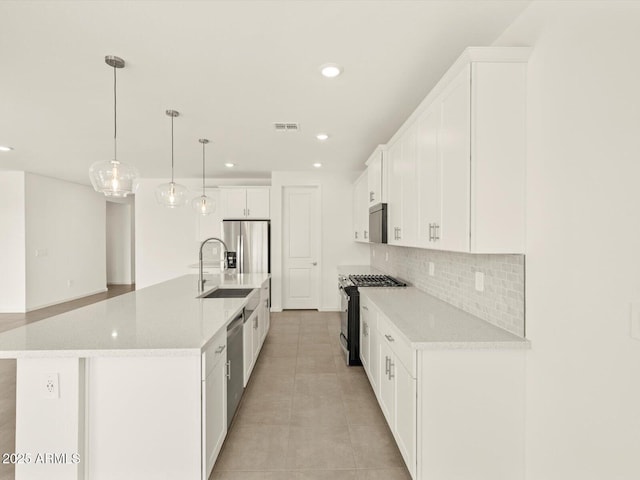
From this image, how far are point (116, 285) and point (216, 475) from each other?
347 inches

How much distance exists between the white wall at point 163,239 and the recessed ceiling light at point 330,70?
492cm

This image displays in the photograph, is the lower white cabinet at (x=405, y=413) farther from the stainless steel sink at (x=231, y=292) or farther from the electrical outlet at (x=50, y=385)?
the stainless steel sink at (x=231, y=292)

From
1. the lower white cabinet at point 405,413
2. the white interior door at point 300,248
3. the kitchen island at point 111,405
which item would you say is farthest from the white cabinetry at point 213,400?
Result: the white interior door at point 300,248

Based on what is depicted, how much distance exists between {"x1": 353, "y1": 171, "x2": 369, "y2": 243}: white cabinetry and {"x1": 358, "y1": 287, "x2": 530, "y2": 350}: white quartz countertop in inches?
70.9

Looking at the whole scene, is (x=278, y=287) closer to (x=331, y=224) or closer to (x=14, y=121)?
(x=331, y=224)

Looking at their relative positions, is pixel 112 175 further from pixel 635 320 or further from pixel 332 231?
pixel 332 231

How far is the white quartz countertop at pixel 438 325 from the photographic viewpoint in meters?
A: 1.66

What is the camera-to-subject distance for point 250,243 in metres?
5.82

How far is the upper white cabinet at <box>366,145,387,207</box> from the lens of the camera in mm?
3305

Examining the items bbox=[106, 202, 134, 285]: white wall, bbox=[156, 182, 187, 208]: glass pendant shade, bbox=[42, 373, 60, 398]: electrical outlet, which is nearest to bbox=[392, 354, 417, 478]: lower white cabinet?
bbox=[42, 373, 60, 398]: electrical outlet

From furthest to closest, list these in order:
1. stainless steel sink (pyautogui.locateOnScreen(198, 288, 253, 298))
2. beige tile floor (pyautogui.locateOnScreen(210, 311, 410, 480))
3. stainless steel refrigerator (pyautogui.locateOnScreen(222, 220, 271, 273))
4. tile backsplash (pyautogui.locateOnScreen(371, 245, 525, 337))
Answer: stainless steel refrigerator (pyautogui.locateOnScreen(222, 220, 271, 273)) → stainless steel sink (pyautogui.locateOnScreen(198, 288, 253, 298)) → beige tile floor (pyautogui.locateOnScreen(210, 311, 410, 480)) → tile backsplash (pyautogui.locateOnScreen(371, 245, 525, 337))

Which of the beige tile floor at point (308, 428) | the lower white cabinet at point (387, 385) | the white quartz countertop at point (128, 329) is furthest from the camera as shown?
the lower white cabinet at point (387, 385)

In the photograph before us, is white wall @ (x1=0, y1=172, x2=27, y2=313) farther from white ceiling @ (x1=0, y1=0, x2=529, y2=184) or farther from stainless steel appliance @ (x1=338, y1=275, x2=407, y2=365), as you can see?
stainless steel appliance @ (x1=338, y1=275, x2=407, y2=365)

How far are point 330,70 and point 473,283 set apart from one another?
5.95ft
